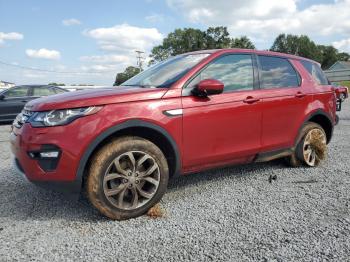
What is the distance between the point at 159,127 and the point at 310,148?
2.76m

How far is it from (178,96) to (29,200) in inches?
81.1

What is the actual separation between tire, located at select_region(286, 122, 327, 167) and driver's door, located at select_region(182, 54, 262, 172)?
104cm

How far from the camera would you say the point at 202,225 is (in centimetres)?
303

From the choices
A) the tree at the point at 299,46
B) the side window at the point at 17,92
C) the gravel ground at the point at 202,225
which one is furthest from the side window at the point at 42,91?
the tree at the point at 299,46

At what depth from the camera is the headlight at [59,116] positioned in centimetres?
294

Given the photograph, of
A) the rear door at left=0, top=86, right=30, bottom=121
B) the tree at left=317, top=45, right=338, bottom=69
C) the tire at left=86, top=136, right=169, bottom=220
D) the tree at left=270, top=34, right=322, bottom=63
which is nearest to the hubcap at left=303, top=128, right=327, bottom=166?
the tire at left=86, top=136, right=169, bottom=220

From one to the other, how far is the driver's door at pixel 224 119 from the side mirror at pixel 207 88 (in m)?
0.07

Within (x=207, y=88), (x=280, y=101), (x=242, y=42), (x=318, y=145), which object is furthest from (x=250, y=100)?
(x=242, y=42)

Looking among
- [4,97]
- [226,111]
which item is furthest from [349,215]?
[4,97]

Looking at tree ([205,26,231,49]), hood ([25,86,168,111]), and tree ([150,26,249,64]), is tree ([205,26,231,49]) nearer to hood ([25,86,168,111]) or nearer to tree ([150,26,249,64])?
tree ([150,26,249,64])

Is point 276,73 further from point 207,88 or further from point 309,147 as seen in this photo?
point 207,88

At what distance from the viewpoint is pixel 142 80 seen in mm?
4121

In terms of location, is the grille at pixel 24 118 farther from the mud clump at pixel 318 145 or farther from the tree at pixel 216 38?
the tree at pixel 216 38

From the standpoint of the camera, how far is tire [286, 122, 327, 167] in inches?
189
